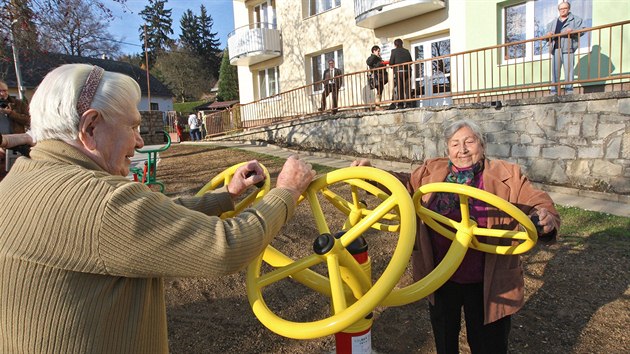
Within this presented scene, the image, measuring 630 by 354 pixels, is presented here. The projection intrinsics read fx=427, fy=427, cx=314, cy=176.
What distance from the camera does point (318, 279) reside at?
5.71 ft

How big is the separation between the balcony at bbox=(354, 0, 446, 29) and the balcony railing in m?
1.62

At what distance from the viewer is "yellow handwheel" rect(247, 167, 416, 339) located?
50.9 inches

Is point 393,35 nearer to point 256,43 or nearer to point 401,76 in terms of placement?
point 401,76

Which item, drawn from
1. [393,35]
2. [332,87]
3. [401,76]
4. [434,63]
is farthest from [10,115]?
[393,35]

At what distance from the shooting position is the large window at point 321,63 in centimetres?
1573

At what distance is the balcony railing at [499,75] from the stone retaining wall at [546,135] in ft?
1.61

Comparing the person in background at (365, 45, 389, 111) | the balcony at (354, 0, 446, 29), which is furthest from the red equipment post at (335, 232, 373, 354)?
the balcony at (354, 0, 446, 29)

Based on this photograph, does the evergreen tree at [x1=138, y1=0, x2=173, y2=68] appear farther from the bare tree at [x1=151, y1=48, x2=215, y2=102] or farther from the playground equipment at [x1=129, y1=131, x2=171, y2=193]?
the playground equipment at [x1=129, y1=131, x2=171, y2=193]

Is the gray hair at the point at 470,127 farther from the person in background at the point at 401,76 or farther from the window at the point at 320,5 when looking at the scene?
the window at the point at 320,5

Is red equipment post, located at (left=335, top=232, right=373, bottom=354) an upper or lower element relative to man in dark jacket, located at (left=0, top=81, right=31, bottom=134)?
lower

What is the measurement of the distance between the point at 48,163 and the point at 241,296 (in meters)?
2.72

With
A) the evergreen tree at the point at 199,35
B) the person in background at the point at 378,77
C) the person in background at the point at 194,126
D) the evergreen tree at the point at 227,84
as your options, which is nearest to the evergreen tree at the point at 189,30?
the evergreen tree at the point at 199,35

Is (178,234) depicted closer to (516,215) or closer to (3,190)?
(3,190)

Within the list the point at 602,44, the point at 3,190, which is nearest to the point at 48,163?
the point at 3,190
